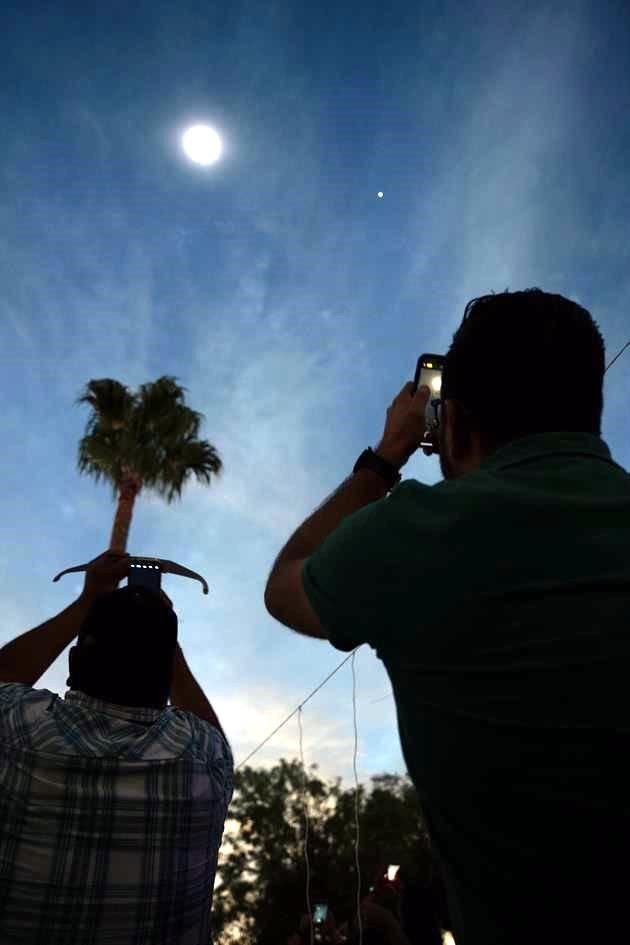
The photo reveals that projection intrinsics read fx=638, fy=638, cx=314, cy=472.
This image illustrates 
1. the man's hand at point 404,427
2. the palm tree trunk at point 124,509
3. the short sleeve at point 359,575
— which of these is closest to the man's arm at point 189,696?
the man's hand at point 404,427

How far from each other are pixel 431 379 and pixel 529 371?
1.55 feet

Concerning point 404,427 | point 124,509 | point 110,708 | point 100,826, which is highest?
A: point 124,509

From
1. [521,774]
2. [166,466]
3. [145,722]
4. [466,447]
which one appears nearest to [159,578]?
[145,722]

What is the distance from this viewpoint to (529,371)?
95cm

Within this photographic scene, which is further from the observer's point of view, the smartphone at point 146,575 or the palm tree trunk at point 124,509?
the palm tree trunk at point 124,509

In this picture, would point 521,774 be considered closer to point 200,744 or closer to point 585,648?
point 585,648

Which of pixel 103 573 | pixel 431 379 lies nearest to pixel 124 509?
pixel 103 573

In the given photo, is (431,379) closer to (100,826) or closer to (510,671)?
(510,671)

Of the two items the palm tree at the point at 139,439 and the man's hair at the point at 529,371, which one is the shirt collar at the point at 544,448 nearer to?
the man's hair at the point at 529,371

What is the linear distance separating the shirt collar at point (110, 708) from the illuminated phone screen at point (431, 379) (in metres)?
1.06

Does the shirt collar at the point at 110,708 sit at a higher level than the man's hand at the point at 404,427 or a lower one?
lower

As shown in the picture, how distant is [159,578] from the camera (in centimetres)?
208

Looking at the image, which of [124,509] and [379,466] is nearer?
[379,466]

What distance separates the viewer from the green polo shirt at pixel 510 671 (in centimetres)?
65
